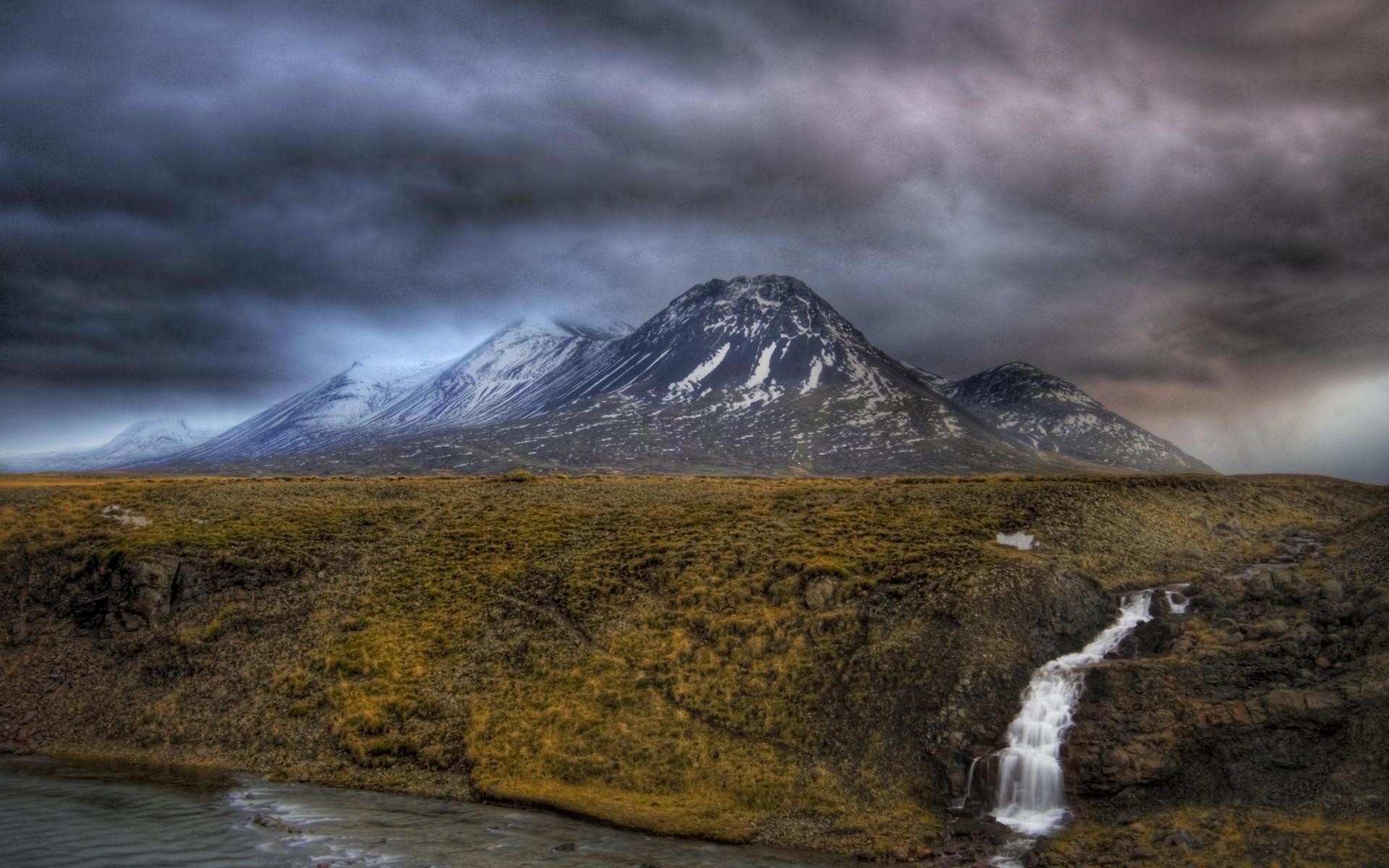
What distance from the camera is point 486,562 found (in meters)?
54.3

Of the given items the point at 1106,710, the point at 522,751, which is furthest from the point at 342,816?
the point at 1106,710

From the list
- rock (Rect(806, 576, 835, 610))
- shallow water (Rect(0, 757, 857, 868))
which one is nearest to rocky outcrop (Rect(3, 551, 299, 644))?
shallow water (Rect(0, 757, 857, 868))

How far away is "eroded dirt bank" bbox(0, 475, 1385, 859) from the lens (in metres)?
35.1

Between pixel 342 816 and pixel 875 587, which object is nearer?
pixel 342 816

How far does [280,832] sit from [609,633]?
19782mm

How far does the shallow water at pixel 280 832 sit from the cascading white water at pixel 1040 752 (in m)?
8.15

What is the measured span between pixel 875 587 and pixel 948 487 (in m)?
21.8

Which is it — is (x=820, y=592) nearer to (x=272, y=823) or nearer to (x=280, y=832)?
(x=280, y=832)

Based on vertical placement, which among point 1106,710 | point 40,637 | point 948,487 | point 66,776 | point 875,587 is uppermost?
point 948,487

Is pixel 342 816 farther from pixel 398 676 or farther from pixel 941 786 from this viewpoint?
pixel 941 786

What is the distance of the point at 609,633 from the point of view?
4525 centimetres

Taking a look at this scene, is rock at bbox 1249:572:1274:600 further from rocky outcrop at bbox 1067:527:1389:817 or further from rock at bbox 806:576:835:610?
rock at bbox 806:576:835:610

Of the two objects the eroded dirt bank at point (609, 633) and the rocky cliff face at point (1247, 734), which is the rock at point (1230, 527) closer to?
the eroded dirt bank at point (609, 633)

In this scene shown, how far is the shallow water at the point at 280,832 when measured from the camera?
26094mm
